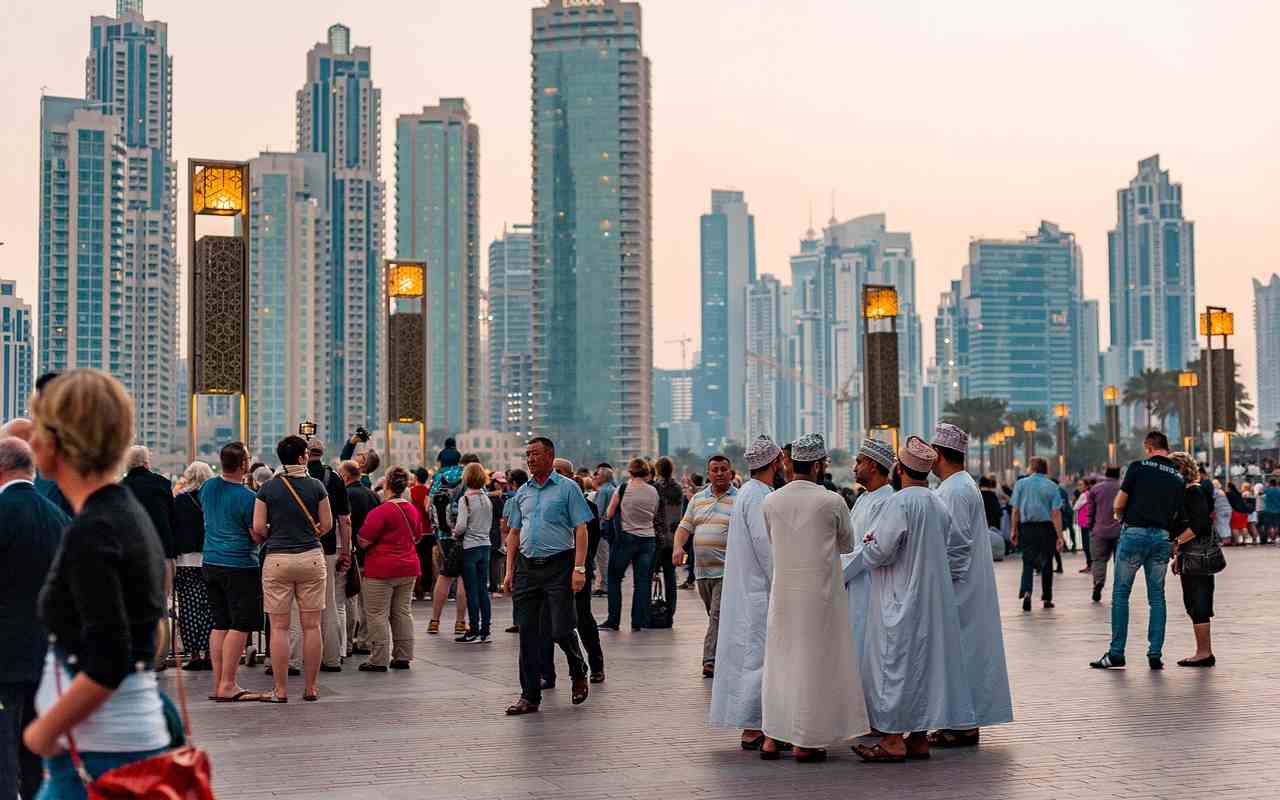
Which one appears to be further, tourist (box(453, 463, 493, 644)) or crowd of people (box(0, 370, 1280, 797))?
tourist (box(453, 463, 493, 644))

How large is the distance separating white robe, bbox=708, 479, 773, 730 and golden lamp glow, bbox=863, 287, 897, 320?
19.5 m

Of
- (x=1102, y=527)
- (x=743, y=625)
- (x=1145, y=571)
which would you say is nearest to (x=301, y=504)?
(x=743, y=625)

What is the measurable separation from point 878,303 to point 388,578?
1727cm

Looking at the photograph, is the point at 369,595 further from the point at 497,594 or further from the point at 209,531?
the point at 497,594

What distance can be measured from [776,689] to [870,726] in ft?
2.12

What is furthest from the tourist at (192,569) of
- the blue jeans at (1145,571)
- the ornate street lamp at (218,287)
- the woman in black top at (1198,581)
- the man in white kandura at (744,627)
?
the woman in black top at (1198,581)

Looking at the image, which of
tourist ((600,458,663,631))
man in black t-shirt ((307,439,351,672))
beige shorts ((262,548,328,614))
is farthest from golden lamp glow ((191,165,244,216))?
beige shorts ((262,548,328,614))

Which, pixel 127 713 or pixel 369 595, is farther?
pixel 369 595

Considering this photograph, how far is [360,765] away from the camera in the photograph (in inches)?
A: 340

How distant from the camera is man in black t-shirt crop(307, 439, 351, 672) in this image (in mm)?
12672

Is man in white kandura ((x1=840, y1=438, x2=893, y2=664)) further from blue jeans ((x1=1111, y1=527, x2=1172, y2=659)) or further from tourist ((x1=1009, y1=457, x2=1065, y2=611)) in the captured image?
tourist ((x1=1009, y1=457, x2=1065, y2=611))

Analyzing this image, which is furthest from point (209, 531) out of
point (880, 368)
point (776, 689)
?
point (880, 368)

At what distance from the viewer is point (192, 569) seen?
13352 millimetres

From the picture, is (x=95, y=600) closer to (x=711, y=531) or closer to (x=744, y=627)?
(x=744, y=627)
